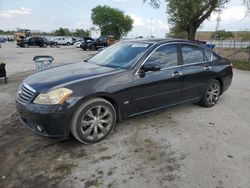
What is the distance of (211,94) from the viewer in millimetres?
5895

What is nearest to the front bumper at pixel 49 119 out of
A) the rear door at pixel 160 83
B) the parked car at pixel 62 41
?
the rear door at pixel 160 83

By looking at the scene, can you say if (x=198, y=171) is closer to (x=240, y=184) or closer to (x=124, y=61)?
(x=240, y=184)

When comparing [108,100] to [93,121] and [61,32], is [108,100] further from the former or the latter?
[61,32]

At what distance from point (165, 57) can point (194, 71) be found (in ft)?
2.69

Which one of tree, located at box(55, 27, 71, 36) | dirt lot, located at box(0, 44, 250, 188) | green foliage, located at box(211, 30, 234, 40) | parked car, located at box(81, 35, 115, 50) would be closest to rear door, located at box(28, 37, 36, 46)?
parked car, located at box(81, 35, 115, 50)

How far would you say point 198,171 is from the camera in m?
3.31

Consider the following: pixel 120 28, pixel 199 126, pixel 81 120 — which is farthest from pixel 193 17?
pixel 120 28

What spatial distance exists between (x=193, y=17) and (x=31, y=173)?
865 inches

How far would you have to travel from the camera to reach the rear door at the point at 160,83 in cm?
440

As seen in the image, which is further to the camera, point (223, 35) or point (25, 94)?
point (223, 35)

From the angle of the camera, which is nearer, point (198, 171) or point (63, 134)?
point (198, 171)

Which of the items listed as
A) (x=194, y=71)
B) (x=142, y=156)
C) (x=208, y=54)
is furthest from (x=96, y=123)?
(x=208, y=54)

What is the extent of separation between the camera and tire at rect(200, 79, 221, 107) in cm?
576

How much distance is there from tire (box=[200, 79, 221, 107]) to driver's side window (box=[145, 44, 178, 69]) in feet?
4.19
